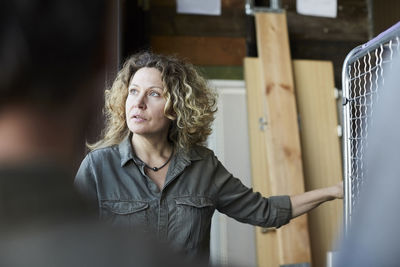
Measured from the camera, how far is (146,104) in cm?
124

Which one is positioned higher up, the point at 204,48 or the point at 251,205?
the point at 204,48

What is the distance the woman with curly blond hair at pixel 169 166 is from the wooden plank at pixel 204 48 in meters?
0.95

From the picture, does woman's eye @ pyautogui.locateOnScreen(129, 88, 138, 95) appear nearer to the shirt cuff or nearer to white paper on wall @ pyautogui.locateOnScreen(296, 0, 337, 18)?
the shirt cuff

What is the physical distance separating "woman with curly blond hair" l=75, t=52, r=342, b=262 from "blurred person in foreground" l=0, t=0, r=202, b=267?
0.86 meters

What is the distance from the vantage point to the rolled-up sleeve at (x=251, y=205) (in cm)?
135

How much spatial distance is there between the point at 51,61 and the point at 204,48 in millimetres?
2179

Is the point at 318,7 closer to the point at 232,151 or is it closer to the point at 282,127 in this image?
the point at 282,127

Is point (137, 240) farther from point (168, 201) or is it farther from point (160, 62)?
point (160, 62)

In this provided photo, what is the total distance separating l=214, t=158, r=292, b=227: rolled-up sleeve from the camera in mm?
1354

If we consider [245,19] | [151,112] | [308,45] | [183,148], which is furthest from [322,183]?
[151,112]

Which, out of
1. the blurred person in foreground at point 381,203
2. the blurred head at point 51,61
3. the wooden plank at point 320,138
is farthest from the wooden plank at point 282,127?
the blurred head at point 51,61

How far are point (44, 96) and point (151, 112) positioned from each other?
0.99m

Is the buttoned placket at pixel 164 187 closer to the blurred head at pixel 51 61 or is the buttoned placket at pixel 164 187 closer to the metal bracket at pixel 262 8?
the blurred head at pixel 51 61

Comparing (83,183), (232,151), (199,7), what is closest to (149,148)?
(83,183)
